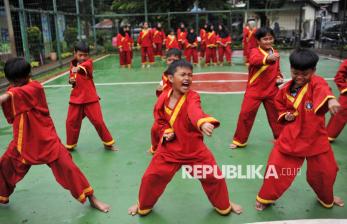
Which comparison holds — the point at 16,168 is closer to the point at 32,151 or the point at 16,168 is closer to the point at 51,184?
the point at 32,151

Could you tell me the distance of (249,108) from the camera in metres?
4.54

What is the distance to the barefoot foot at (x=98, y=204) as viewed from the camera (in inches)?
128

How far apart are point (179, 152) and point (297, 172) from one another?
39.3 inches

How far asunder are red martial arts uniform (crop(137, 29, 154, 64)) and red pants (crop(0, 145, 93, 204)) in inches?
417

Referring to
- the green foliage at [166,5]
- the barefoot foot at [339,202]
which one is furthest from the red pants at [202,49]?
the barefoot foot at [339,202]

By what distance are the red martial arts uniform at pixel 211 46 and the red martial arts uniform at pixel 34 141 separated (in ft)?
34.2

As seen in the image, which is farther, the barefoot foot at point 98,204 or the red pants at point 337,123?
the red pants at point 337,123

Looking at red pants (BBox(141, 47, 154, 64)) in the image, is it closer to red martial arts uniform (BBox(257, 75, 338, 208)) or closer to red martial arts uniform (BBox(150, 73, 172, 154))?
red martial arts uniform (BBox(150, 73, 172, 154))

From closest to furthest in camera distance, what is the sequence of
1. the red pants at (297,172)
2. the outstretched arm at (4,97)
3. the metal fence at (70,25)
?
the outstretched arm at (4,97), the red pants at (297,172), the metal fence at (70,25)

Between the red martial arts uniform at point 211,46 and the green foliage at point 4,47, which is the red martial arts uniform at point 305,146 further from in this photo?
the green foliage at point 4,47

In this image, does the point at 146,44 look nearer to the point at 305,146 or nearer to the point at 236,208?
the point at 236,208

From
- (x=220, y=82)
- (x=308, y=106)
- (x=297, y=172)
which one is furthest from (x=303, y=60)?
(x=220, y=82)

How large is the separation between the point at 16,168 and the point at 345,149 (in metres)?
→ 3.72

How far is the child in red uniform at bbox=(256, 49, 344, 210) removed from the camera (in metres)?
2.86
